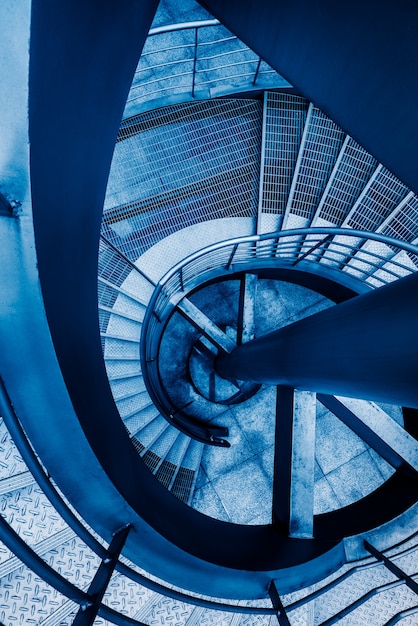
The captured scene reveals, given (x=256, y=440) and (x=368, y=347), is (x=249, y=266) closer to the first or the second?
(x=256, y=440)

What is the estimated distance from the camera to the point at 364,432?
463 centimetres

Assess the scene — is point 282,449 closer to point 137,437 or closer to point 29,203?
point 137,437

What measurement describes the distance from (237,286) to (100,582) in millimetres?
4756

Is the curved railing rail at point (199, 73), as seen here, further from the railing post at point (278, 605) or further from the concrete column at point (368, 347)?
the railing post at point (278, 605)

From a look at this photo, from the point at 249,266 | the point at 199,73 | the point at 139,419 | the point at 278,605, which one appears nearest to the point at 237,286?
the point at 249,266

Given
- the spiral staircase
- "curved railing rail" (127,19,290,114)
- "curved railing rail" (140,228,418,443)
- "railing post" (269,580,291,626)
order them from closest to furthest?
"railing post" (269,580,291,626) < the spiral staircase < "curved railing rail" (140,228,418,443) < "curved railing rail" (127,19,290,114)

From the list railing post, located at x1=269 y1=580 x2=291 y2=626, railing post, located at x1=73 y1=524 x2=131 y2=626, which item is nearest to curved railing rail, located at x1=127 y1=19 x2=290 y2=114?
railing post, located at x1=73 y1=524 x2=131 y2=626

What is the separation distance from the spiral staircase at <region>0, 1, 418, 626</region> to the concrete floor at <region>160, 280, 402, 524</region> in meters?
0.02

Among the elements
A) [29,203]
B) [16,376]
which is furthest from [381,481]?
[29,203]

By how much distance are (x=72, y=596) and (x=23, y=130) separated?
169cm

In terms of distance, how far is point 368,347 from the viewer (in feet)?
4.26

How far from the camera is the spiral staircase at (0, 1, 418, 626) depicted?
13.0ft

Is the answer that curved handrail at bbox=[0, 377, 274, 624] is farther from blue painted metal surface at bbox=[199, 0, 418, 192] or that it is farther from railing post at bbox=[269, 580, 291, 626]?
blue painted metal surface at bbox=[199, 0, 418, 192]

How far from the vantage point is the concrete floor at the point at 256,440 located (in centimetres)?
578
